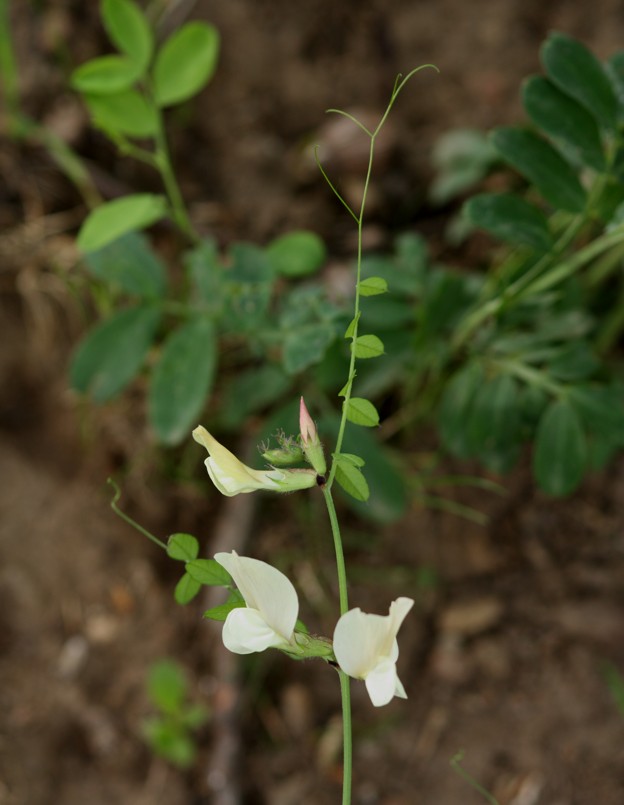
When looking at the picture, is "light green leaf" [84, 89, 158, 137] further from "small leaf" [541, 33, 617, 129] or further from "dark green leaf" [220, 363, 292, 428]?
"small leaf" [541, 33, 617, 129]

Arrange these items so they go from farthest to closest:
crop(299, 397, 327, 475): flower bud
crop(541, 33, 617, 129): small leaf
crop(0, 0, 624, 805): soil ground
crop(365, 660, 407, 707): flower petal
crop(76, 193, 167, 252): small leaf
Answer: crop(0, 0, 624, 805): soil ground < crop(76, 193, 167, 252): small leaf < crop(541, 33, 617, 129): small leaf < crop(299, 397, 327, 475): flower bud < crop(365, 660, 407, 707): flower petal

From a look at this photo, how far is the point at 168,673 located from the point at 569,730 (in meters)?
0.79

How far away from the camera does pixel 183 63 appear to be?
130 centimetres

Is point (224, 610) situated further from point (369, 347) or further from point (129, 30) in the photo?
point (129, 30)

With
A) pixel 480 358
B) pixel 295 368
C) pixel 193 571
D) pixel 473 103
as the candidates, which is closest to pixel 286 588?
pixel 193 571

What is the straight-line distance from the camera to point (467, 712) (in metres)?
1.63

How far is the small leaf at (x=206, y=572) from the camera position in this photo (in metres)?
0.75

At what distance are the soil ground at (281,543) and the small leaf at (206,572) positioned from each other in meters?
0.94

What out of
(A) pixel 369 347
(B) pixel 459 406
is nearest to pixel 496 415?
(B) pixel 459 406

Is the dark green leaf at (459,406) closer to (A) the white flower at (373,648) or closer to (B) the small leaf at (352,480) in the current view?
(B) the small leaf at (352,480)

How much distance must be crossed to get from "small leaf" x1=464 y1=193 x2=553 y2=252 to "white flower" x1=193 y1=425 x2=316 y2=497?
0.55 m

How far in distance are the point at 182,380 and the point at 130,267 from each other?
0.73 feet

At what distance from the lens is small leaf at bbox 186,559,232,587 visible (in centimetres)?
75

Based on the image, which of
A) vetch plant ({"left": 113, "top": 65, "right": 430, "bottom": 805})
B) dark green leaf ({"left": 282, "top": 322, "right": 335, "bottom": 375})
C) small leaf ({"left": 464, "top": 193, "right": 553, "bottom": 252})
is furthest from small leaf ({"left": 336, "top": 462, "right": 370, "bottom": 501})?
small leaf ({"left": 464, "top": 193, "right": 553, "bottom": 252})
